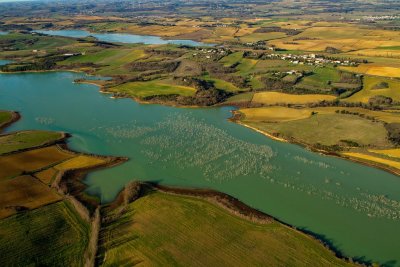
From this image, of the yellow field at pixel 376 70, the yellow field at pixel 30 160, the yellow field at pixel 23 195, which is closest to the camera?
the yellow field at pixel 23 195

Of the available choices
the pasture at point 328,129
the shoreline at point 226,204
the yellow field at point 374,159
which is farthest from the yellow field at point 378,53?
the shoreline at point 226,204

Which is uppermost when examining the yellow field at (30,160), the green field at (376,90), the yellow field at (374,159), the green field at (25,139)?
the green field at (376,90)

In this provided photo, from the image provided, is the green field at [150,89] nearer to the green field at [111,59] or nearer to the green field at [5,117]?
the green field at [111,59]

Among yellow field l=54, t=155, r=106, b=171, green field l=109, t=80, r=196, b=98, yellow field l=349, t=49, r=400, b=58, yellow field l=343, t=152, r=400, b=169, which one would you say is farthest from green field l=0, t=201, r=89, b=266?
yellow field l=349, t=49, r=400, b=58

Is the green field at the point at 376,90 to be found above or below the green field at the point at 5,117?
above

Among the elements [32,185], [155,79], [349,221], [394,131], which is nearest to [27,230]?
[32,185]

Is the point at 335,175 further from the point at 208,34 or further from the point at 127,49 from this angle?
the point at 208,34

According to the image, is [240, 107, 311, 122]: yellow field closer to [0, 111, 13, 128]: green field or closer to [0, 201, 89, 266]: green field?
[0, 201, 89, 266]: green field

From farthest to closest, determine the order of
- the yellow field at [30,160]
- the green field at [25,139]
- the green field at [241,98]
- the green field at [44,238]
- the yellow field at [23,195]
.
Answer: the green field at [241,98], the green field at [25,139], the yellow field at [30,160], the yellow field at [23,195], the green field at [44,238]
